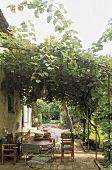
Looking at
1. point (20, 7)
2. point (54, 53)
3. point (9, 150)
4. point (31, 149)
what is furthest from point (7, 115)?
point (20, 7)

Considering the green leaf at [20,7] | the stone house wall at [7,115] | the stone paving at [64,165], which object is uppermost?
the green leaf at [20,7]

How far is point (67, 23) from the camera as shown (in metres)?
4.13

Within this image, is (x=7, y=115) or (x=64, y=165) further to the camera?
(x=7, y=115)

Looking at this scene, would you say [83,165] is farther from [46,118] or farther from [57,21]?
[46,118]

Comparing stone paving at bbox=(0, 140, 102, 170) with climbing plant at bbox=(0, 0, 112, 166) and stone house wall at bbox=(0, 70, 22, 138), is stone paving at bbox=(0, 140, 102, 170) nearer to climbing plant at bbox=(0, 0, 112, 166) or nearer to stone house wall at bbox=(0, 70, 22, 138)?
stone house wall at bbox=(0, 70, 22, 138)

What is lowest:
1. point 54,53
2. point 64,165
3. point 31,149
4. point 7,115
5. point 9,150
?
point 64,165

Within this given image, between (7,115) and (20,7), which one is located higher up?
(20,7)

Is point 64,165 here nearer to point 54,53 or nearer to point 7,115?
point 7,115

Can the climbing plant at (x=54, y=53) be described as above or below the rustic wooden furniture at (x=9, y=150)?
above

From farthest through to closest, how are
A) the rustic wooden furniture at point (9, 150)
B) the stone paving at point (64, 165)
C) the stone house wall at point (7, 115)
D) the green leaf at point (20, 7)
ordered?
the stone house wall at point (7, 115) < the rustic wooden furniture at point (9, 150) < the stone paving at point (64, 165) < the green leaf at point (20, 7)

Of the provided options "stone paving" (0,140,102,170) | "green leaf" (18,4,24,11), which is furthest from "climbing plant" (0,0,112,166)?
"stone paving" (0,140,102,170)

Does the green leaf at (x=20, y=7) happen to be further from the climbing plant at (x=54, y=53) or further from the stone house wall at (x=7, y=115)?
the stone house wall at (x=7, y=115)

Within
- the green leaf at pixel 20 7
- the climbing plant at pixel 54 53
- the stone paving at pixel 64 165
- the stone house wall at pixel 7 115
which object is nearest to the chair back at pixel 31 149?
the stone paving at pixel 64 165

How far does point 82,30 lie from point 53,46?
2.49ft
